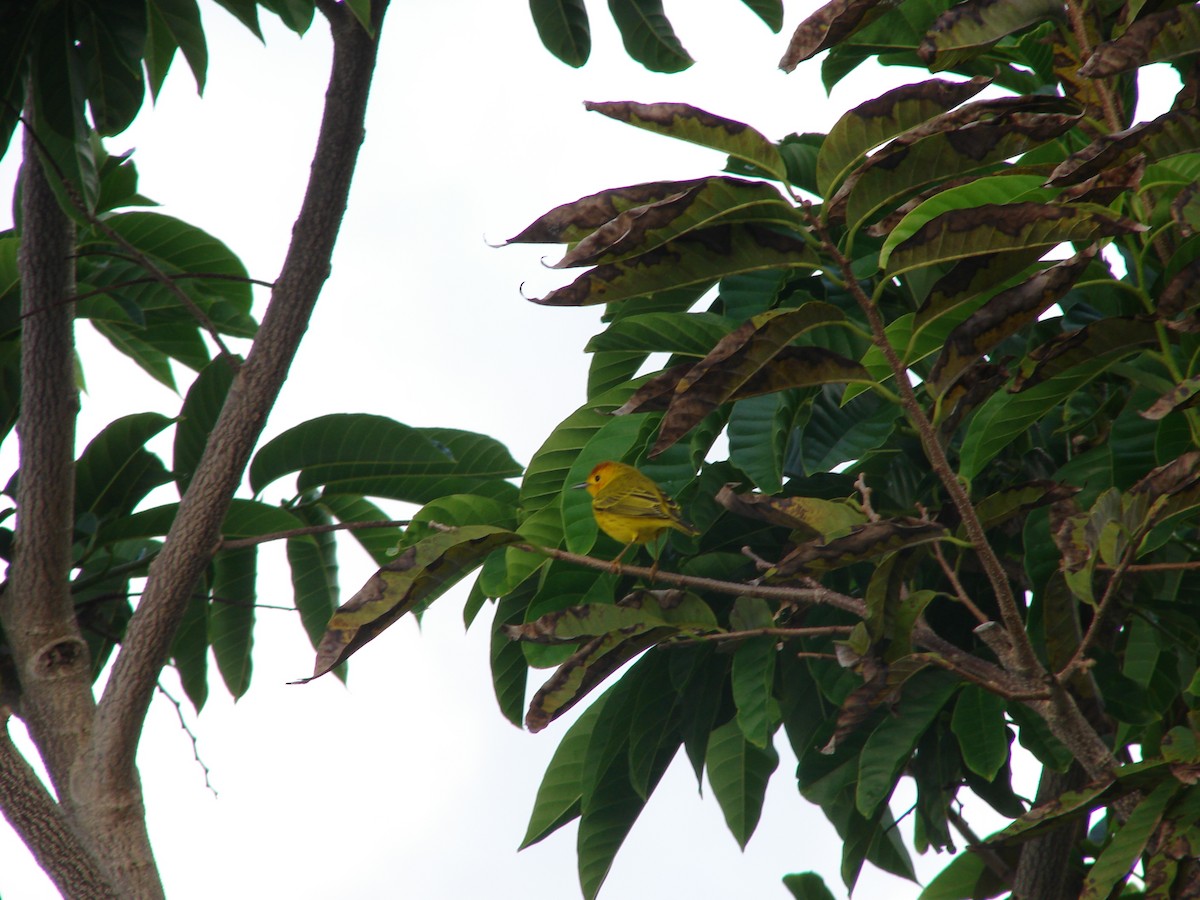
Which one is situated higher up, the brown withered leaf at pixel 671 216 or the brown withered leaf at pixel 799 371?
the brown withered leaf at pixel 671 216

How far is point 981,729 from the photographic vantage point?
104 inches

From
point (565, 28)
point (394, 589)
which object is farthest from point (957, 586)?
point (565, 28)

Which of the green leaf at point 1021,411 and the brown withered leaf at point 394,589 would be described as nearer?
the brown withered leaf at point 394,589

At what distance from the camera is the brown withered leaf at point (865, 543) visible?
1.66 meters

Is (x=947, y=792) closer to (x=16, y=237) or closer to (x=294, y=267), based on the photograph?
(x=294, y=267)

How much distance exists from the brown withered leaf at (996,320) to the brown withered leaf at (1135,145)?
5.1 inches

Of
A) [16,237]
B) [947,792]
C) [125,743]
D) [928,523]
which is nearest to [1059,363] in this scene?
[928,523]

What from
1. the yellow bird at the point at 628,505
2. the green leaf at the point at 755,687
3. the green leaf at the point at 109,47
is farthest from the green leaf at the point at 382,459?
the green leaf at the point at 109,47

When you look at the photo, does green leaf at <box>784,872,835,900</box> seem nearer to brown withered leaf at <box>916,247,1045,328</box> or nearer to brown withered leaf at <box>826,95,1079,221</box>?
brown withered leaf at <box>916,247,1045,328</box>

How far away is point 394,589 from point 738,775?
1677mm

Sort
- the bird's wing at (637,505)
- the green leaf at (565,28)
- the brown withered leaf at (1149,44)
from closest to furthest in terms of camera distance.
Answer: the brown withered leaf at (1149,44), the bird's wing at (637,505), the green leaf at (565,28)

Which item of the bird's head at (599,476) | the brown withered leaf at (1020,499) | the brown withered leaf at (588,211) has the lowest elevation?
the brown withered leaf at (1020,499)

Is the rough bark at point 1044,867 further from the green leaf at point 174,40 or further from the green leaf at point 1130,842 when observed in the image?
the green leaf at point 174,40

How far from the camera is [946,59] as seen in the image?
1871 millimetres
